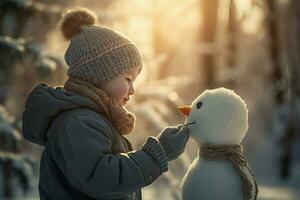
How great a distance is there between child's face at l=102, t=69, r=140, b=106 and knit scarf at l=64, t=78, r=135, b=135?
35mm

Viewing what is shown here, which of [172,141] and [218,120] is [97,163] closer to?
[172,141]

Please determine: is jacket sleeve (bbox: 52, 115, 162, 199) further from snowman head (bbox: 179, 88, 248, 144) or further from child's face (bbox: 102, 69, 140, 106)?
snowman head (bbox: 179, 88, 248, 144)

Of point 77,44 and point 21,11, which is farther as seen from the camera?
point 21,11

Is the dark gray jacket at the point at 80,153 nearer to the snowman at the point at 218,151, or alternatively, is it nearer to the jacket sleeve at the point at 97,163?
the jacket sleeve at the point at 97,163

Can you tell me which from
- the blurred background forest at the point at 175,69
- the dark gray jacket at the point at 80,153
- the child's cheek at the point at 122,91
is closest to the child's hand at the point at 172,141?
the dark gray jacket at the point at 80,153

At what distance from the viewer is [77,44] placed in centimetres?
270

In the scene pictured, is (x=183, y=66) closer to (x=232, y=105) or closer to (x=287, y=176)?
(x=287, y=176)

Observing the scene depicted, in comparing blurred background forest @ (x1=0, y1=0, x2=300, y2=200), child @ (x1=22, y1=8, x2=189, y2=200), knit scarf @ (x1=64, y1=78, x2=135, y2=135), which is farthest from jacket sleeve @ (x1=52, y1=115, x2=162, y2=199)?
blurred background forest @ (x1=0, y1=0, x2=300, y2=200)

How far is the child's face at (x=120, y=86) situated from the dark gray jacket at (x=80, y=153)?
0.14m

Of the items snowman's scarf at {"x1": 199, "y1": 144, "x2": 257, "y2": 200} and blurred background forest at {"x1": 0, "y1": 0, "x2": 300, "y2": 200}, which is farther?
blurred background forest at {"x1": 0, "y1": 0, "x2": 300, "y2": 200}

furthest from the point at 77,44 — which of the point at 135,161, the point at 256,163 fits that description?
the point at 256,163

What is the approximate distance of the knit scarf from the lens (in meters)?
2.60

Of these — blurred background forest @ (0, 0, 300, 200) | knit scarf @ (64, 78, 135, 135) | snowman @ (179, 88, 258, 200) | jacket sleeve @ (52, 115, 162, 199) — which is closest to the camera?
jacket sleeve @ (52, 115, 162, 199)

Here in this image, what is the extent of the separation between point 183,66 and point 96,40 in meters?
27.9
